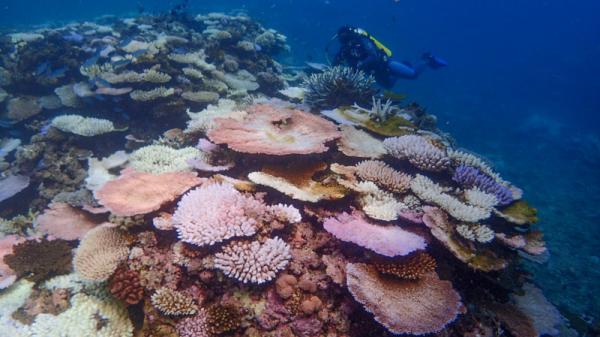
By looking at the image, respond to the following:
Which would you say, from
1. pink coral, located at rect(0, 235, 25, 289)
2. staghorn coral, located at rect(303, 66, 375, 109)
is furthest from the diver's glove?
pink coral, located at rect(0, 235, 25, 289)

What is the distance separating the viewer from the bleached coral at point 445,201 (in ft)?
12.8

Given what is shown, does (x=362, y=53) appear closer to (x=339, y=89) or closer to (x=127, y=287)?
(x=339, y=89)

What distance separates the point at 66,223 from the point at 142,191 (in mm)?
1507

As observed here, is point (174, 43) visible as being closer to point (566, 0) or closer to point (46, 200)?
point (46, 200)

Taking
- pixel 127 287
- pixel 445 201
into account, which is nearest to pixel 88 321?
pixel 127 287

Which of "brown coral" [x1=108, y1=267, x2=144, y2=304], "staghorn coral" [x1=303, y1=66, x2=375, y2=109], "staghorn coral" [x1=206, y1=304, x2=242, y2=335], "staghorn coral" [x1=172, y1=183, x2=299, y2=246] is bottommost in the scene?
"brown coral" [x1=108, y1=267, x2=144, y2=304]

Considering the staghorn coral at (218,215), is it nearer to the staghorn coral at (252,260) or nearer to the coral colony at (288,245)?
the coral colony at (288,245)

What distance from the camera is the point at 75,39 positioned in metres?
11.7

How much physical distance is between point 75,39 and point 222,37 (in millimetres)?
5135

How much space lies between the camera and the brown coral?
11.3 feet

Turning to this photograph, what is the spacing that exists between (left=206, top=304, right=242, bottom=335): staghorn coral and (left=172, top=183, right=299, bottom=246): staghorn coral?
645 mm

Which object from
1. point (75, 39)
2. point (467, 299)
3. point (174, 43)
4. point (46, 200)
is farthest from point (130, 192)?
point (75, 39)

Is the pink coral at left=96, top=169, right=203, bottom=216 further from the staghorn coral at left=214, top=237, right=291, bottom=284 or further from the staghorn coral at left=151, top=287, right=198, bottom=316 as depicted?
the staghorn coral at left=214, top=237, right=291, bottom=284

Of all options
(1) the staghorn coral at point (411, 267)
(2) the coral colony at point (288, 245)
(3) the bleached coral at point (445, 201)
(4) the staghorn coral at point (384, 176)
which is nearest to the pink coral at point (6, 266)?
(2) the coral colony at point (288, 245)
